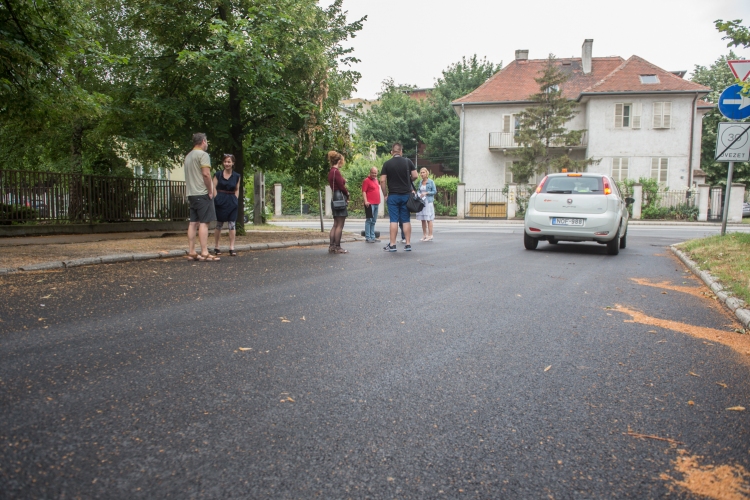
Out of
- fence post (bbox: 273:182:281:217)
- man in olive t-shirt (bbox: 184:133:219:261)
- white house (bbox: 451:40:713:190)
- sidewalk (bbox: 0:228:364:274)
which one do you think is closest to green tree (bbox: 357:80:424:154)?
white house (bbox: 451:40:713:190)

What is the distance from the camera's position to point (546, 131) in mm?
36625

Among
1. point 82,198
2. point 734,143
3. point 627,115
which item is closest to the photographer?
point 734,143

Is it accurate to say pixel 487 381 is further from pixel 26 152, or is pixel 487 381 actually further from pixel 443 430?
pixel 26 152

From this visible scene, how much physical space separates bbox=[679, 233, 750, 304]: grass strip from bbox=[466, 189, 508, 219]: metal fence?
25237 mm

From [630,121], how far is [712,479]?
39986mm

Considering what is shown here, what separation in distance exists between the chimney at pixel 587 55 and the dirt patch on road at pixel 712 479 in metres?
45.3

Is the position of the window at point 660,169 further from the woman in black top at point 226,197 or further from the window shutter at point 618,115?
the woman in black top at point 226,197

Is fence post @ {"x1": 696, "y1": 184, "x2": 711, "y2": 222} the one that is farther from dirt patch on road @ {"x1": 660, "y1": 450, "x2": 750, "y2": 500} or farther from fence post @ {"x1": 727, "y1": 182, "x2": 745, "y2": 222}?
dirt patch on road @ {"x1": 660, "y1": 450, "x2": 750, "y2": 500}

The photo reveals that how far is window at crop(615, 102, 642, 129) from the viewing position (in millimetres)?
37812

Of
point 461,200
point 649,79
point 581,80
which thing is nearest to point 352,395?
point 461,200

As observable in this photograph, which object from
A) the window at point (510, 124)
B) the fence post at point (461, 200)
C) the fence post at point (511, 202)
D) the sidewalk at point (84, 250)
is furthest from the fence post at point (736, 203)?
the sidewalk at point (84, 250)

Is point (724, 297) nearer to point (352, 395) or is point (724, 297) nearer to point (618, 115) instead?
point (352, 395)

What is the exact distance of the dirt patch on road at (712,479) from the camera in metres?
2.26

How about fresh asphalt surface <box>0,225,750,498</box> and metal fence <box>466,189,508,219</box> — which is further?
metal fence <box>466,189,508,219</box>
